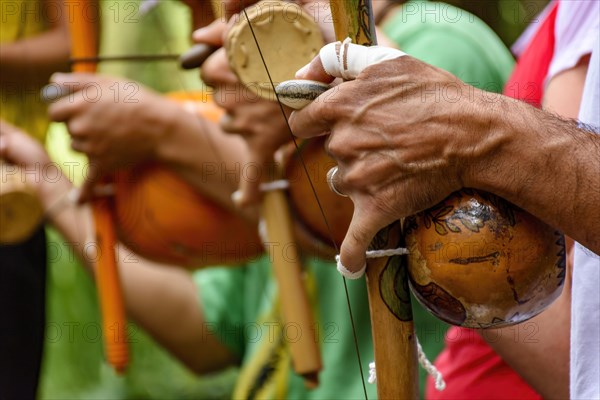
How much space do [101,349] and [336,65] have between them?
2.41m

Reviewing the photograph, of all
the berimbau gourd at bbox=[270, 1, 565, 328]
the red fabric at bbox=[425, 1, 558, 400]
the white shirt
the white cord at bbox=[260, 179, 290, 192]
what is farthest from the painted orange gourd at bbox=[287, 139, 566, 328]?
the white cord at bbox=[260, 179, 290, 192]

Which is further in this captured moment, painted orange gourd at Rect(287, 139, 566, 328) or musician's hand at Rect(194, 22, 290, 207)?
musician's hand at Rect(194, 22, 290, 207)

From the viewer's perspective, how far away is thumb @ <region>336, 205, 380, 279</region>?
854 mm

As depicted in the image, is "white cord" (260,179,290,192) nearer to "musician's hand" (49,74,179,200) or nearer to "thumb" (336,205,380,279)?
"musician's hand" (49,74,179,200)

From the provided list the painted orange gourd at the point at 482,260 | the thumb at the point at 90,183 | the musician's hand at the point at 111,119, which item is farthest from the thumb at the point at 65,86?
the painted orange gourd at the point at 482,260

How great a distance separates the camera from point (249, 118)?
4.59 ft

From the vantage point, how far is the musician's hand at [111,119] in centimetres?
162

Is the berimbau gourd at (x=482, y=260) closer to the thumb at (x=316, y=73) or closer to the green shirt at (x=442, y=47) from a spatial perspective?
the thumb at (x=316, y=73)

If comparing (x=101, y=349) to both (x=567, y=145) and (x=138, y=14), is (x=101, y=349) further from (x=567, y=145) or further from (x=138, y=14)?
(x=567, y=145)

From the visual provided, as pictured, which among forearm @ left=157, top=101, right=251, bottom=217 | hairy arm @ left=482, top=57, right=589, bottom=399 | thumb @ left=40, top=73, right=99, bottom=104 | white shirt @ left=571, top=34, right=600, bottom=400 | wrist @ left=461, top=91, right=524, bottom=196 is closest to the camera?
wrist @ left=461, top=91, right=524, bottom=196

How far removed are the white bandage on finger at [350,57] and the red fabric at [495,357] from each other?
0.38 metres

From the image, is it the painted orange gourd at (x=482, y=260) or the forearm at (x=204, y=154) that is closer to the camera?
the painted orange gourd at (x=482, y=260)

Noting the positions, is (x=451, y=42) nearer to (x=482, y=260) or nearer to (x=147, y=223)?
(x=147, y=223)

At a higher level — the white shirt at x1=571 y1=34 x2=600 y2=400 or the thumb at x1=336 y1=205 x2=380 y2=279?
the thumb at x1=336 y1=205 x2=380 y2=279
